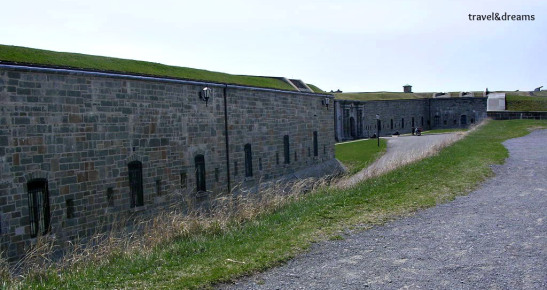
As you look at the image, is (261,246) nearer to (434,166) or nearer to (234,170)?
(434,166)

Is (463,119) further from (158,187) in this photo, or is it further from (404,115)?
(158,187)

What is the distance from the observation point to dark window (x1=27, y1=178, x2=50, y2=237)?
11.2m

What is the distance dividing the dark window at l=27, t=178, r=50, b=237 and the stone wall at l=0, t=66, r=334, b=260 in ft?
0.07

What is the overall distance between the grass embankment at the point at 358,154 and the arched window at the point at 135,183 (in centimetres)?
1478

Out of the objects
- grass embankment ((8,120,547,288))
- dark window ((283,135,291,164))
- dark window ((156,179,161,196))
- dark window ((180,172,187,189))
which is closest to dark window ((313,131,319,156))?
dark window ((283,135,291,164))

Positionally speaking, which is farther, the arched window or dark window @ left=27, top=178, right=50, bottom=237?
the arched window

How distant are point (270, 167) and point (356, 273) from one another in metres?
15.7

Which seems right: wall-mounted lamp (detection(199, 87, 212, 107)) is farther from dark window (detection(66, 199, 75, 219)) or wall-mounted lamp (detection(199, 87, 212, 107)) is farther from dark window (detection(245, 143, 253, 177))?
dark window (detection(66, 199, 75, 219))

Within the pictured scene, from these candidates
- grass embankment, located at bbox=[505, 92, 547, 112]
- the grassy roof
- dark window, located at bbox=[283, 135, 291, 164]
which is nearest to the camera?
dark window, located at bbox=[283, 135, 291, 164]

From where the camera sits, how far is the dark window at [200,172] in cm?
1703

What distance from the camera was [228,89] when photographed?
18.6 meters

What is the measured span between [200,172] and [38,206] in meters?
6.47

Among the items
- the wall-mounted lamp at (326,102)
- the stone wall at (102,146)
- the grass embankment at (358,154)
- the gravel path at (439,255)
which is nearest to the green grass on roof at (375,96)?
the grass embankment at (358,154)

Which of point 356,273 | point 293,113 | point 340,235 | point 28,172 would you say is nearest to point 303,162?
point 293,113
